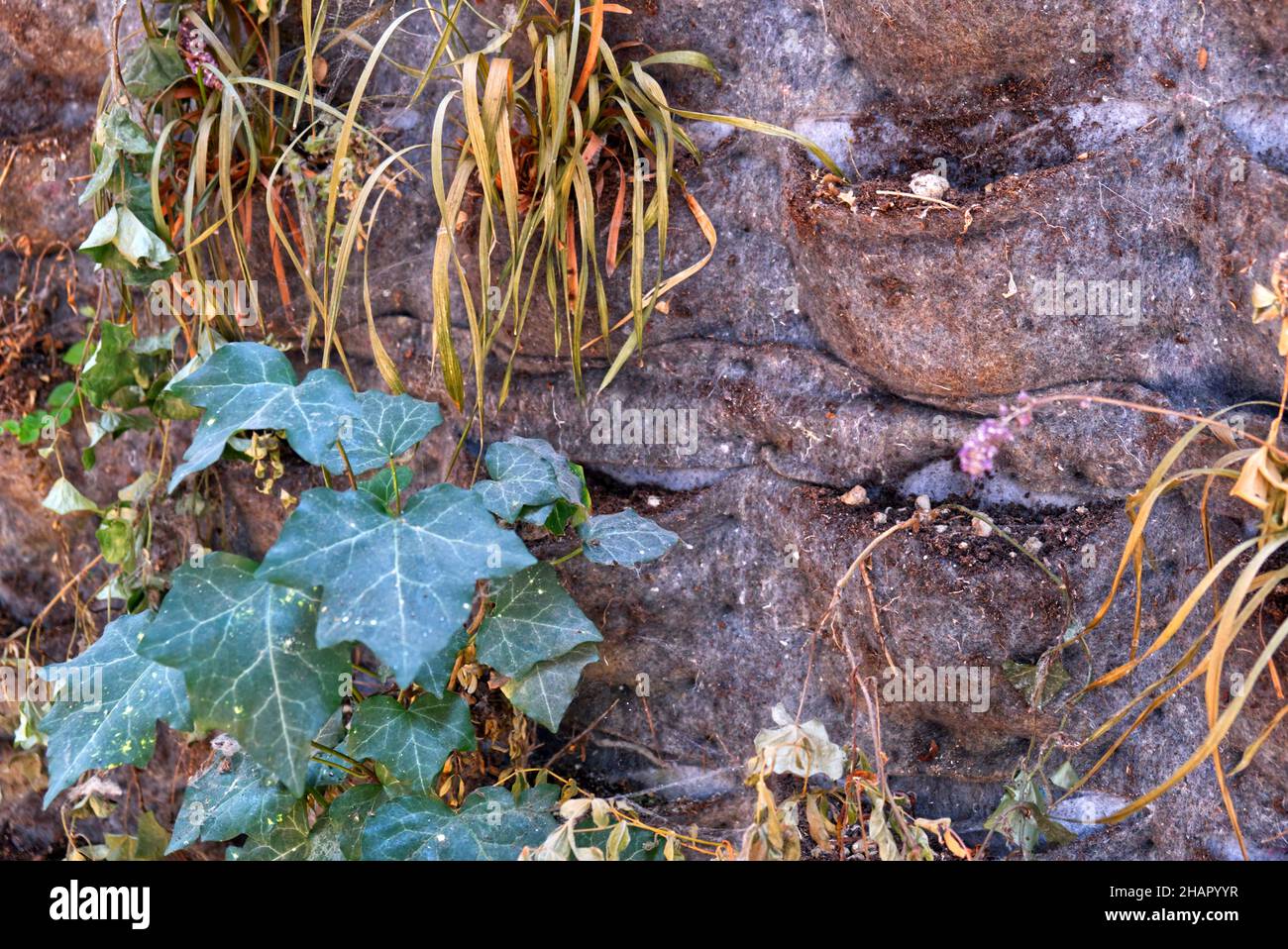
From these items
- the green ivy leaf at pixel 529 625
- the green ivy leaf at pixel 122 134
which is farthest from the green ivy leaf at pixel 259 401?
the green ivy leaf at pixel 122 134

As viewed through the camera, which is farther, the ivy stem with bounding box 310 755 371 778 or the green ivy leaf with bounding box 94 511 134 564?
the green ivy leaf with bounding box 94 511 134 564

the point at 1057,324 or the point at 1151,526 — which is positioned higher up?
the point at 1057,324

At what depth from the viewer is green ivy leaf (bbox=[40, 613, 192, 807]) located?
4.78ft

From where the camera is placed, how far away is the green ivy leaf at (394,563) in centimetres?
125

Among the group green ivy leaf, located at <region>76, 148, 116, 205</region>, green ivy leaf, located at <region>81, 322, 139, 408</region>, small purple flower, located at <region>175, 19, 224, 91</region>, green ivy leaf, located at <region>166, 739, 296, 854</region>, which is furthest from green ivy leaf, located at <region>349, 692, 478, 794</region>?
small purple flower, located at <region>175, 19, 224, 91</region>

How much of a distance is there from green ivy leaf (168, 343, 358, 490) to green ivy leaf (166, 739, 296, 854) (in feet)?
1.60

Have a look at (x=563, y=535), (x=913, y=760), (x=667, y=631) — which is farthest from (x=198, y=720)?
(x=913, y=760)

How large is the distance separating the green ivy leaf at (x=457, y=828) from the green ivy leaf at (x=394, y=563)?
1.00 ft

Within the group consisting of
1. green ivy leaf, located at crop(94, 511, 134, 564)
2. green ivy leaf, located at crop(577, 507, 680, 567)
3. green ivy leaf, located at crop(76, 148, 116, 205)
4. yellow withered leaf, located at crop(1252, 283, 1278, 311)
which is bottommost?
green ivy leaf, located at crop(94, 511, 134, 564)

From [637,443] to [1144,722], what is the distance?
93cm

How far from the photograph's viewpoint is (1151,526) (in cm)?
162

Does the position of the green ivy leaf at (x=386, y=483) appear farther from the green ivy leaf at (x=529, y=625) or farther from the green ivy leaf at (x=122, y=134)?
the green ivy leaf at (x=122, y=134)

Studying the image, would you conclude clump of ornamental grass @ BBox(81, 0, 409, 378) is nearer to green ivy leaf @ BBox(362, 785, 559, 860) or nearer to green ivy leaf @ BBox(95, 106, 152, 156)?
green ivy leaf @ BBox(95, 106, 152, 156)
